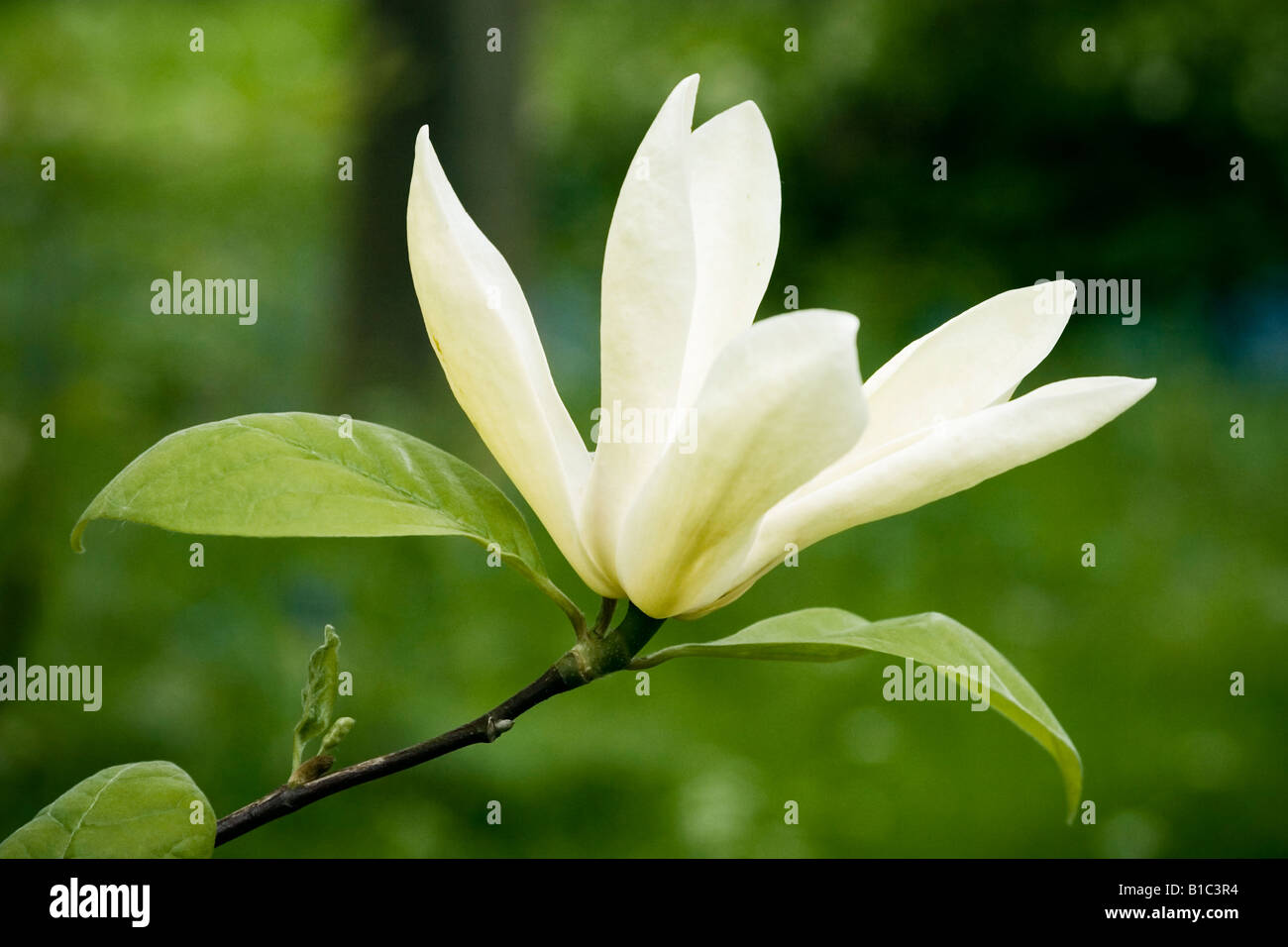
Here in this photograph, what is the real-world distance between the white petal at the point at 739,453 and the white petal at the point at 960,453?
30 millimetres

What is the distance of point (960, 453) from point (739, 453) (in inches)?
3.2

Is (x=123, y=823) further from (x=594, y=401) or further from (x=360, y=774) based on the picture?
(x=594, y=401)

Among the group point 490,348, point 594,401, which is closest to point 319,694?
point 490,348

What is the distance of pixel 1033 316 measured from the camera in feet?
1.69

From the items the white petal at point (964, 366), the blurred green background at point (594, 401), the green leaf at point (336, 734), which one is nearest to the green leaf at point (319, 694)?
the green leaf at point (336, 734)

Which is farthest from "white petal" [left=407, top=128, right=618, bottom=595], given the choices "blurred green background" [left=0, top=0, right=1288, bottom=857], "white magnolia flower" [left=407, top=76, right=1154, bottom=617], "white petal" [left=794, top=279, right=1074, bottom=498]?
"blurred green background" [left=0, top=0, right=1288, bottom=857]

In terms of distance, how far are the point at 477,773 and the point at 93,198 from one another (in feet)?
4.71

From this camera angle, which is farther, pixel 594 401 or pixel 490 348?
pixel 594 401

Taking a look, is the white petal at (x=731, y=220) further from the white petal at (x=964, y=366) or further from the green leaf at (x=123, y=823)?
the green leaf at (x=123, y=823)

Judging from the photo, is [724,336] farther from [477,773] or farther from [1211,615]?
[1211,615]

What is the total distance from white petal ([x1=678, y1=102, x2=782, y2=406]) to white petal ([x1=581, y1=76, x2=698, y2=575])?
0.06 m

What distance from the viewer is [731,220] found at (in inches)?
21.6

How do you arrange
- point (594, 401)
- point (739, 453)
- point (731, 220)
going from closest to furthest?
1. point (739, 453)
2. point (731, 220)
3. point (594, 401)

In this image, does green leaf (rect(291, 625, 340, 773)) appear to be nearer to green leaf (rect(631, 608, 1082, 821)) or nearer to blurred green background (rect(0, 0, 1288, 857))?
Result: green leaf (rect(631, 608, 1082, 821))
